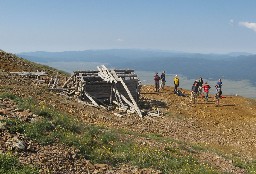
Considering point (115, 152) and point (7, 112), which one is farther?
point (7, 112)

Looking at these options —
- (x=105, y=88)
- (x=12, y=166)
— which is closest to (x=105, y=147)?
(x=12, y=166)

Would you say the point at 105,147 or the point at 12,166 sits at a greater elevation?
the point at 12,166

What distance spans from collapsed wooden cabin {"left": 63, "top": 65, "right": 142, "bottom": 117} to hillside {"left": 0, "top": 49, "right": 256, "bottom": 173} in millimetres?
1592

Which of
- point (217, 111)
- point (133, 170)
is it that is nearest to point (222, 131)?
point (217, 111)

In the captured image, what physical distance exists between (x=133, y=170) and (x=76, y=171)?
2.25 metres

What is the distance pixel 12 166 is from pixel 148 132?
15.2m

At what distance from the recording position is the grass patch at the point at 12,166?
36.7ft

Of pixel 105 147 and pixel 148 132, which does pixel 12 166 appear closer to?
pixel 105 147

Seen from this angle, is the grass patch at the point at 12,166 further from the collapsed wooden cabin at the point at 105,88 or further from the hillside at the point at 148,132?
the collapsed wooden cabin at the point at 105,88

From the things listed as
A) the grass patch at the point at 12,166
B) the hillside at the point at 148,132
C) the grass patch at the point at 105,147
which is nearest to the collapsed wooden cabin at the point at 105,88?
the hillside at the point at 148,132

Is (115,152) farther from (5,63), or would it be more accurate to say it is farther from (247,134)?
(5,63)

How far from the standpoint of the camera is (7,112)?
57.1 feet

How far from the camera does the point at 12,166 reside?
456 inches

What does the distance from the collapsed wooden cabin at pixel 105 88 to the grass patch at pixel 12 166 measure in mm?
19785
